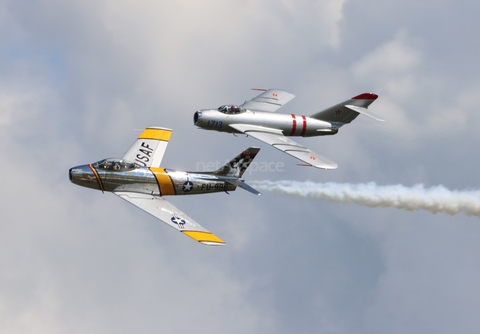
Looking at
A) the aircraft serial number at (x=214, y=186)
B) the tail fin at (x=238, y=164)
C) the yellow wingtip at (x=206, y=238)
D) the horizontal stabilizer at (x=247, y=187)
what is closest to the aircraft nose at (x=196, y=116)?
the tail fin at (x=238, y=164)

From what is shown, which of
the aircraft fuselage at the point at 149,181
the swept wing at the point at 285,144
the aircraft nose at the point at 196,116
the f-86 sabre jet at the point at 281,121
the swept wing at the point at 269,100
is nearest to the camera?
the aircraft fuselage at the point at 149,181

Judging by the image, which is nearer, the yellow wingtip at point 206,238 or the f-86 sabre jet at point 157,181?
the yellow wingtip at point 206,238

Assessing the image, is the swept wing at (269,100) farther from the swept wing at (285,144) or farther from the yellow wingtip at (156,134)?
the yellow wingtip at (156,134)

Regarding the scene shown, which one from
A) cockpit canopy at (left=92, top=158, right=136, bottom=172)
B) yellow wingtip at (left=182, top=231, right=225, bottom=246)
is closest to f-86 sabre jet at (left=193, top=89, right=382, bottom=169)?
cockpit canopy at (left=92, top=158, right=136, bottom=172)

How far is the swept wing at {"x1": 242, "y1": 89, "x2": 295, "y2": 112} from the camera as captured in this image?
6768cm

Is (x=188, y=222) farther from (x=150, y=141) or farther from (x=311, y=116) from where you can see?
(x=311, y=116)

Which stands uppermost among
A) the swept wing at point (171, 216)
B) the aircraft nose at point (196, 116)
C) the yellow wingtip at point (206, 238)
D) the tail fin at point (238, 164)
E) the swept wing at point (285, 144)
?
the aircraft nose at point (196, 116)

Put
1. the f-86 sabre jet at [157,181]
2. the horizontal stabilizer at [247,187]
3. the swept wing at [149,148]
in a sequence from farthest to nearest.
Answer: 1. the swept wing at [149,148]
2. the horizontal stabilizer at [247,187]
3. the f-86 sabre jet at [157,181]

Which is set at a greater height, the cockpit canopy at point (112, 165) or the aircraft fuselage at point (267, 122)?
the aircraft fuselage at point (267, 122)

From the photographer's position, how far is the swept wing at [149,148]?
61625 mm

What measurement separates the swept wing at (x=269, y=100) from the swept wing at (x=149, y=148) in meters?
6.70

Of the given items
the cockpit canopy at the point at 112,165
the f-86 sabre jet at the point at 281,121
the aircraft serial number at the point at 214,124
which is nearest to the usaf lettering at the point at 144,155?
the cockpit canopy at the point at 112,165

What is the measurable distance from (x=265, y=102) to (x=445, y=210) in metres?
15.2

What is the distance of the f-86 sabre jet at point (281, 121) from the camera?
204 feet
